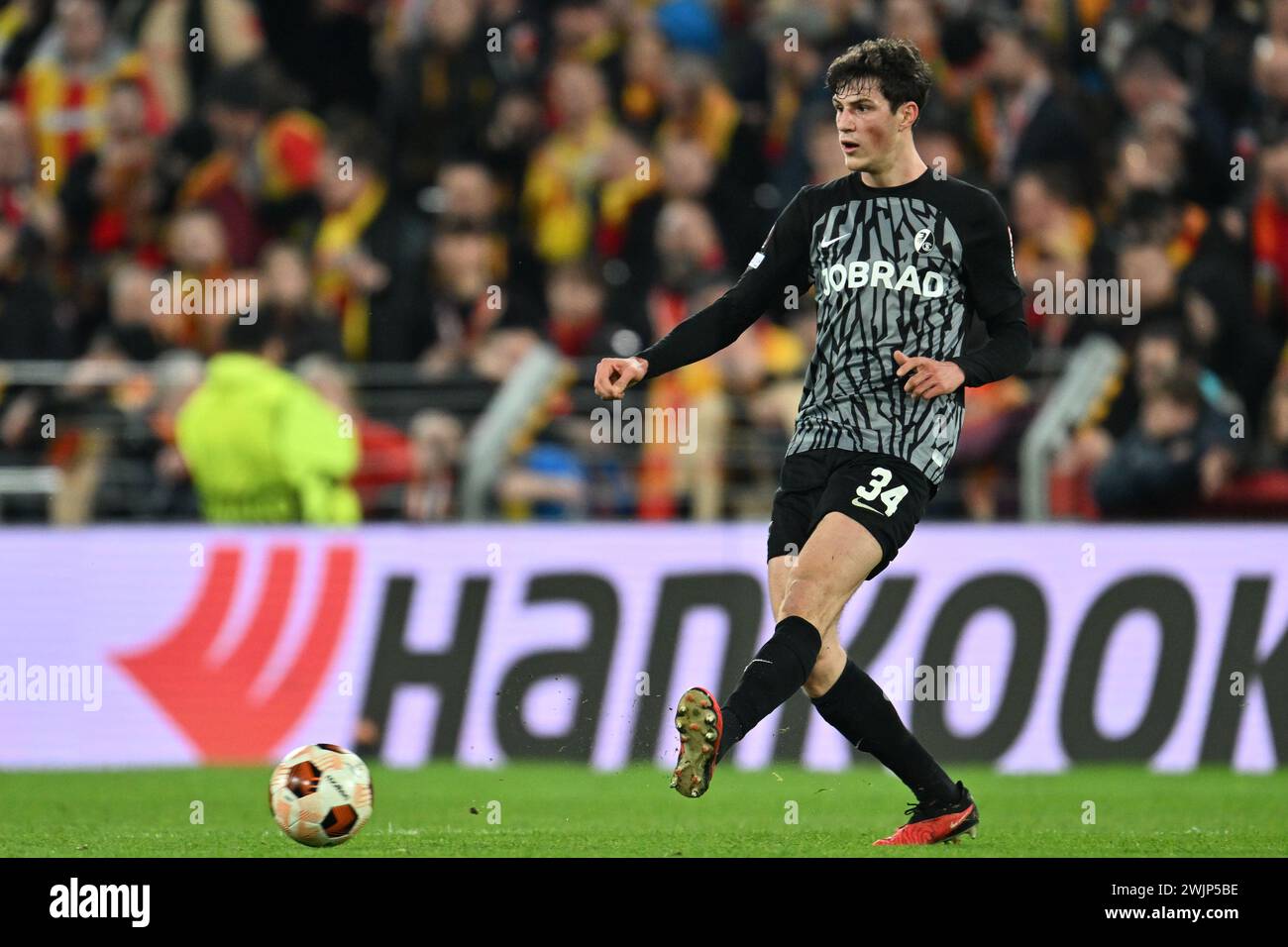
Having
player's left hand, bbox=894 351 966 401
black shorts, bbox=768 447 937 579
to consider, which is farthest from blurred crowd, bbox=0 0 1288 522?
player's left hand, bbox=894 351 966 401

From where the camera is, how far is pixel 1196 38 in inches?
524

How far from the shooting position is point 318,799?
683 centimetres

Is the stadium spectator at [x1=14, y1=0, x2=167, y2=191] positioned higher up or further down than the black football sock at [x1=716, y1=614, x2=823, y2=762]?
higher up

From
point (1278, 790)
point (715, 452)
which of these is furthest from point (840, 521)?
point (715, 452)

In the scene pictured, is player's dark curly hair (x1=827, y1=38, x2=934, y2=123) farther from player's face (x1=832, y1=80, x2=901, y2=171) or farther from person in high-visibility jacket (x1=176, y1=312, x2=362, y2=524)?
person in high-visibility jacket (x1=176, y1=312, x2=362, y2=524)

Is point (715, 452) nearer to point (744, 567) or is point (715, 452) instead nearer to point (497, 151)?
point (744, 567)

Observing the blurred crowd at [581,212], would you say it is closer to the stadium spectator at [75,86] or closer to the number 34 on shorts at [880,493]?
the stadium spectator at [75,86]

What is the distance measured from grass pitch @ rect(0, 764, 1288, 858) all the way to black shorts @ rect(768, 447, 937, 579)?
3.18ft

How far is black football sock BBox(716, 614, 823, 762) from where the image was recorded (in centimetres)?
625

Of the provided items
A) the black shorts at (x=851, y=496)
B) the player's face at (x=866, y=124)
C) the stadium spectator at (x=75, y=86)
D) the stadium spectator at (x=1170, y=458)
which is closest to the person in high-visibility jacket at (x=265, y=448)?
the stadium spectator at (x=75, y=86)

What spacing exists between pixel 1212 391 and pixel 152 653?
5.69 metres

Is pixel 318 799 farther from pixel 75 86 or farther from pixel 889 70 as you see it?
pixel 75 86

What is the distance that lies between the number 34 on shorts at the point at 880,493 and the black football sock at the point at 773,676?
407 millimetres

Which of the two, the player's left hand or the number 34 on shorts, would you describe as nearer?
the player's left hand
